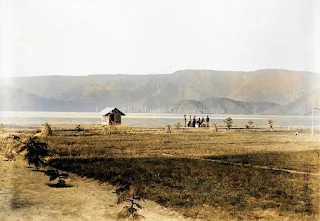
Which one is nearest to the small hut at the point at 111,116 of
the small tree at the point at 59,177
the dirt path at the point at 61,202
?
the dirt path at the point at 61,202

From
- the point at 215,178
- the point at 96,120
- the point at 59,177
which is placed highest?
the point at 96,120

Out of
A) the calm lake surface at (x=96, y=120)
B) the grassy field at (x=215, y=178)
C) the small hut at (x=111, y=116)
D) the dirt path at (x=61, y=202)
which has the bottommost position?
the dirt path at (x=61, y=202)

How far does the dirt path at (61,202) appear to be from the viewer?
9.74 meters

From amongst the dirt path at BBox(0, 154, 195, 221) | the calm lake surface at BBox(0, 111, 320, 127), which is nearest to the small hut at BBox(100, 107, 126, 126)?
the calm lake surface at BBox(0, 111, 320, 127)

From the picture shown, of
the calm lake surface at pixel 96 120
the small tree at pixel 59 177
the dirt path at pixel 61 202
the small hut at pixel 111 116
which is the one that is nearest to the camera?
the dirt path at pixel 61 202

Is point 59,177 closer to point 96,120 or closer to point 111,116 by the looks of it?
point 111,116

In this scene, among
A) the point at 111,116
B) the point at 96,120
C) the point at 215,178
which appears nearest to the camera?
the point at 215,178

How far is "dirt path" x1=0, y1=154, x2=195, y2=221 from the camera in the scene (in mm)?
9742

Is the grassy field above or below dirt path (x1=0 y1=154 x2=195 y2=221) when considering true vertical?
above

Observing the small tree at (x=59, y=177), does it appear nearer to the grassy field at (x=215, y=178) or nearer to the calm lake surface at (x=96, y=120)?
the grassy field at (x=215, y=178)

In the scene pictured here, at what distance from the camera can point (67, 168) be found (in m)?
17.4

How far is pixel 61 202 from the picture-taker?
11.1 m

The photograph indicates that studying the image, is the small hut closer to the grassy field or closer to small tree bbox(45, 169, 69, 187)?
the grassy field

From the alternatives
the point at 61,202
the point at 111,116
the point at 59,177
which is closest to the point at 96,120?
the point at 111,116
